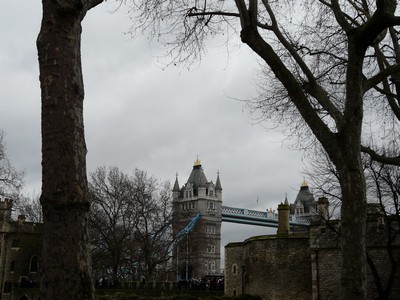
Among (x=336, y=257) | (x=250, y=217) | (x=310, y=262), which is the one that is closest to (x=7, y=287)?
(x=310, y=262)

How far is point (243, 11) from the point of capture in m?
9.41

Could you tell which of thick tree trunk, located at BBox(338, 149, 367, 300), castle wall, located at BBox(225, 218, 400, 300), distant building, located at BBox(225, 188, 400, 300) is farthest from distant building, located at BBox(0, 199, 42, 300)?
thick tree trunk, located at BBox(338, 149, 367, 300)

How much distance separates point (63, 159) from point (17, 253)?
43186 millimetres

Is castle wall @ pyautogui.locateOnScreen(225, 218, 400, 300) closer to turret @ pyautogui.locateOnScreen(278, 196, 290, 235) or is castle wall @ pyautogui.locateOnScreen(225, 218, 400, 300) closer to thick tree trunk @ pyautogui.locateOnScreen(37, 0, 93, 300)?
turret @ pyautogui.locateOnScreen(278, 196, 290, 235)

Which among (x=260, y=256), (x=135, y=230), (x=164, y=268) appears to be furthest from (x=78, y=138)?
(x=164, y=268)

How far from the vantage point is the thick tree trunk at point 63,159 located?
402 cm

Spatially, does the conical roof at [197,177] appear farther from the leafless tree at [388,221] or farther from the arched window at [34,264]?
the leafless tree at [388,221]

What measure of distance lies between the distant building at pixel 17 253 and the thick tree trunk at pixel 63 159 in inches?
1589

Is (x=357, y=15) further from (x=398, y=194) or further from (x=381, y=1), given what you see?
(x=398, y=194)

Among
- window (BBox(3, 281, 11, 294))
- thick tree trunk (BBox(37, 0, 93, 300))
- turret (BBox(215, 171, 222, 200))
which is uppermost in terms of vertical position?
turret (BBox(215, 171, 222, 200))

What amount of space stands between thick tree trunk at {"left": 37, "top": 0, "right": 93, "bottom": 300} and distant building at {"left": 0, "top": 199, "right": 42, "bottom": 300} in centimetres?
4036

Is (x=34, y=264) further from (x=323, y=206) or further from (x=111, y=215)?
(x=323, y=206)

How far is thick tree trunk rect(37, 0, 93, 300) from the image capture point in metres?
4.02

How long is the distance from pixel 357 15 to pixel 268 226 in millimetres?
106197
